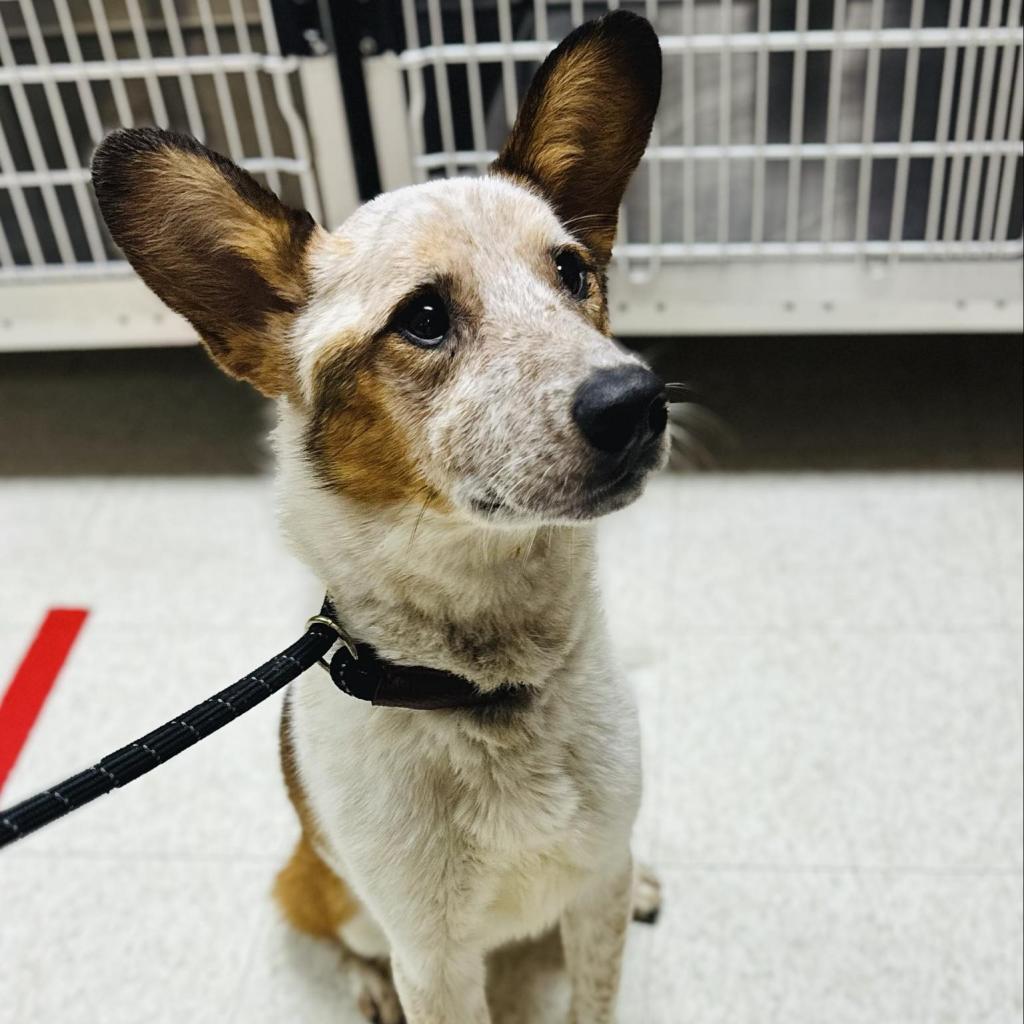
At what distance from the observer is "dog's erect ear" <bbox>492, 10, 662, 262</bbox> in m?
1.14

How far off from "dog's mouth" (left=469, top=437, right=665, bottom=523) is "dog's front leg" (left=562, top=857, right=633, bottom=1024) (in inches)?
18.3

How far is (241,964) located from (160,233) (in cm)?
102

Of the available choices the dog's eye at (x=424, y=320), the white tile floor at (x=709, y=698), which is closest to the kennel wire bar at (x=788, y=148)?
the white tile floor at (x=709, y=698)

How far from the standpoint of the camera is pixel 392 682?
3.64 ft

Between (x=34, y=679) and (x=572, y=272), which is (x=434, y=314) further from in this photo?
(x=34, y=679)

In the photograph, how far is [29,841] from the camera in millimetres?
1793

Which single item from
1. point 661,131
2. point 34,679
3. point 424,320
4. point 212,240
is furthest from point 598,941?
point 661,131

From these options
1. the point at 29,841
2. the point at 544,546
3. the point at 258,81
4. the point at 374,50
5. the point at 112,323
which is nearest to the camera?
the point at 544,546

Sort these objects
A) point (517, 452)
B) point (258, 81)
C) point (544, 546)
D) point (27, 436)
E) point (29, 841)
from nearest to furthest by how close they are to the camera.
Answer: point (517, 452)
point (544, 546)
point (29, 841)
point (258, 81)
point (27, 436)

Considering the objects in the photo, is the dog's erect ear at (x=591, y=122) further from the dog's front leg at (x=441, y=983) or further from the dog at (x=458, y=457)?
the dog's front leg at (x=441, y=983)

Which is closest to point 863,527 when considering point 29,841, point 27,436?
point 29,841

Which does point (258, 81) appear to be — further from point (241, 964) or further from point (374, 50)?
point (241, 964)

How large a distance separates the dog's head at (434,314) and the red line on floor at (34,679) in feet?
3.46

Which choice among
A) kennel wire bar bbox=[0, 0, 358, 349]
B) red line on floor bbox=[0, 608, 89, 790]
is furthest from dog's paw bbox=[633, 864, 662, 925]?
kennel wire bar bbox=[0, 0, 358, 349]
